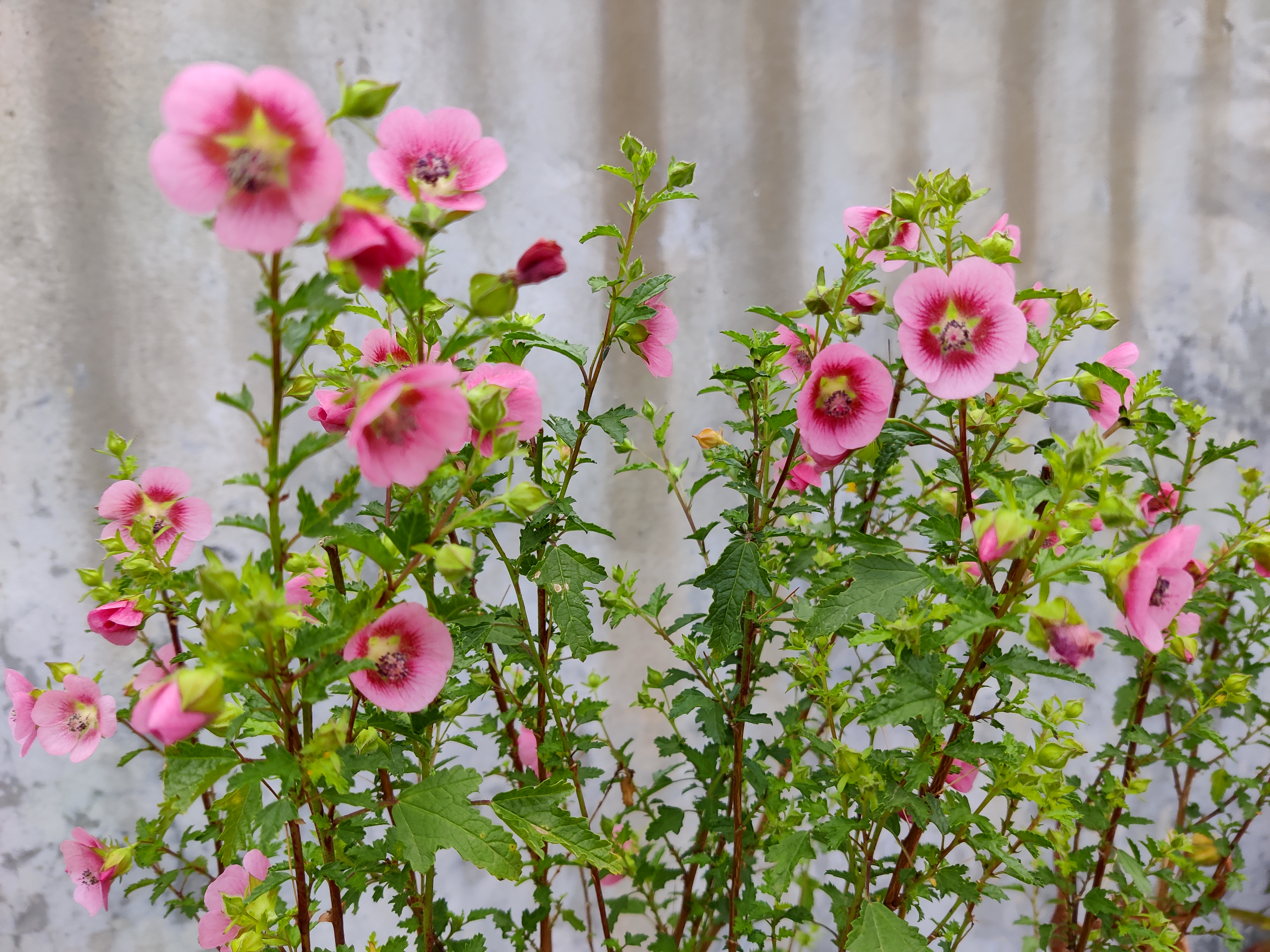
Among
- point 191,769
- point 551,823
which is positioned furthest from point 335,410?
point 551,823

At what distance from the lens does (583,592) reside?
0.70m

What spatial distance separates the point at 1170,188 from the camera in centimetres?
143

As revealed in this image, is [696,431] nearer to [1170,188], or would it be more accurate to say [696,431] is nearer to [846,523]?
[846,523]

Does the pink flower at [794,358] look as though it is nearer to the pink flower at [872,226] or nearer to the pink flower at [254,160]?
the pink flower at [872,226]

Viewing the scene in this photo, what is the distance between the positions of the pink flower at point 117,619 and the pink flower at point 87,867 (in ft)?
0.88

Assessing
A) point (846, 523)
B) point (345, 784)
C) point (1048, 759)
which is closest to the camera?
point (345, 784)

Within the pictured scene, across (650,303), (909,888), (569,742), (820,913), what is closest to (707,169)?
(650,303)

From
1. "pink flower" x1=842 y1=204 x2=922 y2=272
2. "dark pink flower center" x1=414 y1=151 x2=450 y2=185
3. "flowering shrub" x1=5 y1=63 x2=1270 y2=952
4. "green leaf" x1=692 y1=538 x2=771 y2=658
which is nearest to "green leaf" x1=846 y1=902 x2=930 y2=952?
"flowering shrub" x1=5 y1=63 x2=1270 y2=952

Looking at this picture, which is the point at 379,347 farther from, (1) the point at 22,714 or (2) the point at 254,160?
(1) the point at 22,714

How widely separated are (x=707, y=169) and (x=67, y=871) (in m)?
1.39

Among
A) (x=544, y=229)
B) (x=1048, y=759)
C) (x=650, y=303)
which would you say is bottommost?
(x=1048, y=759)

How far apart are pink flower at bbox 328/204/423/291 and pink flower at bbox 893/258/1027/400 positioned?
1.31 ft

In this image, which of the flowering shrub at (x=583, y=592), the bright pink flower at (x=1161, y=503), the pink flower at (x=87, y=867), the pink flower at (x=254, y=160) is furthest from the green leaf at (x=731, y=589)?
the pink flower at (x=87, y=867)

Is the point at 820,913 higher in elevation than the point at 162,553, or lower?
lower
